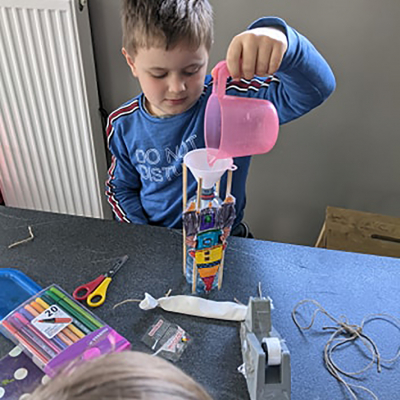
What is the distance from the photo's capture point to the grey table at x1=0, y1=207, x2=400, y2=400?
2.19 ft

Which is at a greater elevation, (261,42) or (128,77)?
(261,42)

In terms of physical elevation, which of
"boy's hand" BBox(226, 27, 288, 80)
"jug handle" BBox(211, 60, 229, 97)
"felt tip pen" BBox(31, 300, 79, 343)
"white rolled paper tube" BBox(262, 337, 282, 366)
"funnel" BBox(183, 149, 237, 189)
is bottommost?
"felt tip pen" BBox(31, 300, 79, 343)

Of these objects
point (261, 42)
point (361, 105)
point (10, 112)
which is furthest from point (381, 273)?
point (10, 112)

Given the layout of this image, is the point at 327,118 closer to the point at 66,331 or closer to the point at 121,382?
the point at 66,331

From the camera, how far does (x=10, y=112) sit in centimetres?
149

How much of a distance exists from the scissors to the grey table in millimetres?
14

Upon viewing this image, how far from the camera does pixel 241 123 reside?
2.27ft

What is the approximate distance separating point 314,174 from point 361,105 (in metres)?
0.27

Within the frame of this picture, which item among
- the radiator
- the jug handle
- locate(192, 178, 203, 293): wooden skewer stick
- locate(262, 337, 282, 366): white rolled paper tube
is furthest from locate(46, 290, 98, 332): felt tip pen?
the radiator

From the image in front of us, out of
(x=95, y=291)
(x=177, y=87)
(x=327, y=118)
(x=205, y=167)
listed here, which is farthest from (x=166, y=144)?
(x=327, y=118)

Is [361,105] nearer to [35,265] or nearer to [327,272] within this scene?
[327,272]

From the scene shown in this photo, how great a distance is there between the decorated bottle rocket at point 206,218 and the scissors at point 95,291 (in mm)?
169

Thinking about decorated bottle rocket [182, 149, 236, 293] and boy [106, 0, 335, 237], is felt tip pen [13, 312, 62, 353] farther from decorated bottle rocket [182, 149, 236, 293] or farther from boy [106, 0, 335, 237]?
boy [106, 0, 335, 237]

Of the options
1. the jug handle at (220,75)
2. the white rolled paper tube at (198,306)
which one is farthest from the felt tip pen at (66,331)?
the jug handle at (220,75)
